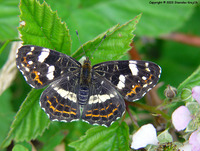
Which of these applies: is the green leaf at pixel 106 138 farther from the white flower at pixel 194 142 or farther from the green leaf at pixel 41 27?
the green leaf at pixel 41 27

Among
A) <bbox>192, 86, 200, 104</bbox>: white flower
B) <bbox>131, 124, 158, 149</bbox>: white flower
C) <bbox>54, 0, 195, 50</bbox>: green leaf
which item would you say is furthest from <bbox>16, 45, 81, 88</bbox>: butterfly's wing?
<bbox>54, 0, 195, 50</bbox>: green leaf

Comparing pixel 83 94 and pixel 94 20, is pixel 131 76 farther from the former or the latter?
pixel 94 20

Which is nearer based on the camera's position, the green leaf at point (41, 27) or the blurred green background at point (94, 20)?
the green leaf at point (41, 27)

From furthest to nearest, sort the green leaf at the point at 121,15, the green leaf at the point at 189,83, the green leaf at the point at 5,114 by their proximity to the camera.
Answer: the green leaf at the point at 121,15, the green leaf at the point at 5,114, the green leaf at the point at 189,83

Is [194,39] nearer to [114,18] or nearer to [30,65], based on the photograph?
[114,18]

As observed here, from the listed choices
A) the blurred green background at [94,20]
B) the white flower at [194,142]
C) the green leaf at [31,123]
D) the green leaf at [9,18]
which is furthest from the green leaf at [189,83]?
the green leaf at [9,18]

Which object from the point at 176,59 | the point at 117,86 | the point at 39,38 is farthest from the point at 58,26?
the point at 176,59

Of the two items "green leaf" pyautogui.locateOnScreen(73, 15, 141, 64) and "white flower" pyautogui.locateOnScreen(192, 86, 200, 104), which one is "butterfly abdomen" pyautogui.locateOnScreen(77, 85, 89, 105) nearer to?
"green leaf" pyautogui.locateOnScreen(73, 15, 141, 64)
